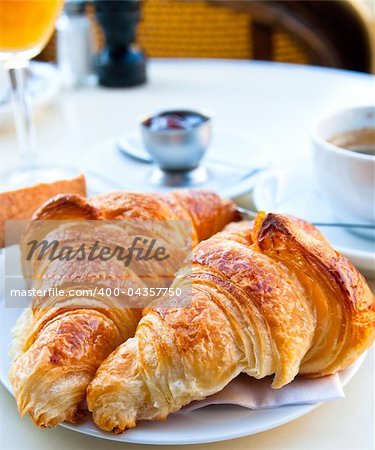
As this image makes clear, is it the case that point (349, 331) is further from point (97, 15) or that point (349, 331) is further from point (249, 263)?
point (97, 15)

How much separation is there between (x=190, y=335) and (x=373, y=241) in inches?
21.8

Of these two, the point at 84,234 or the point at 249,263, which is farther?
the point at 84,234

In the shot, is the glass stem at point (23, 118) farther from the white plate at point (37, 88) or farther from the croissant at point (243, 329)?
the croissant at point (243, 329)

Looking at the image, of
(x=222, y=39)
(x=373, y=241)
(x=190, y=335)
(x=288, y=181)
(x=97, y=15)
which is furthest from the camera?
(x=222, y=39)

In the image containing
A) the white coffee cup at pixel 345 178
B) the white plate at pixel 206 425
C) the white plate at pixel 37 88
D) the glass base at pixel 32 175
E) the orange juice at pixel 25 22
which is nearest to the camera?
the white plate at pixel 206 425

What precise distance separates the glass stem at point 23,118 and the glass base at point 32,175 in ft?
0.07

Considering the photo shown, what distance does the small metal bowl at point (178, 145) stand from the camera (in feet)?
4.83

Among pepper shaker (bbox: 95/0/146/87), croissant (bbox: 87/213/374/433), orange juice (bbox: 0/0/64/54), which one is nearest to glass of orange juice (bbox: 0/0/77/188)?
orange juice (bbox: 0/0/64/54)

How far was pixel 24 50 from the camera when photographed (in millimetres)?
1518

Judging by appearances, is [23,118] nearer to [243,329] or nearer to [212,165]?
[212,165]

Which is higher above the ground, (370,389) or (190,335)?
(190,335)

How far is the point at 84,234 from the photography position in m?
0.91

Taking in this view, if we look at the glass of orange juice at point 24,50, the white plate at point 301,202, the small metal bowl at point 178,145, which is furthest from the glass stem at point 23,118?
the white plate at point 301,202

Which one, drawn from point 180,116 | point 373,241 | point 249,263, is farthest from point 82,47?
point 249,263
